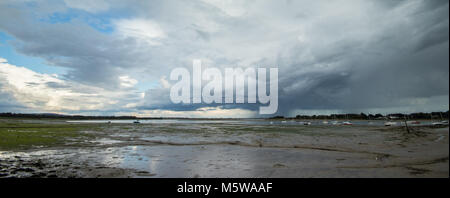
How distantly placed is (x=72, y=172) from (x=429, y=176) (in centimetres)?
1777

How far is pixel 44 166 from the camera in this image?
12.8 metres
